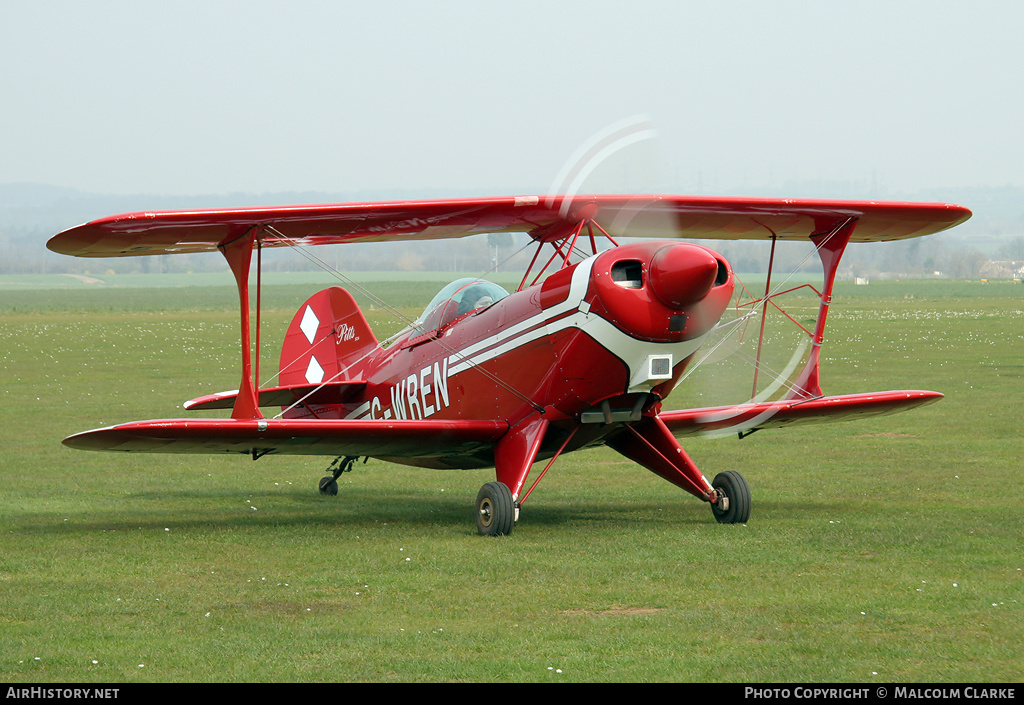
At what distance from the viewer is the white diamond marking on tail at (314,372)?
554 inches

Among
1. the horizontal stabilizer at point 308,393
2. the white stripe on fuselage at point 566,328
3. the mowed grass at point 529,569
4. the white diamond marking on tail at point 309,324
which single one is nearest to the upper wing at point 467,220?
the white stripe on fuselage at point 566,328

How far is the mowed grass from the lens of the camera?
6.03 m

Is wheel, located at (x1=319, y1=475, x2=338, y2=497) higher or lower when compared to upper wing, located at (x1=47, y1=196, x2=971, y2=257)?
lower

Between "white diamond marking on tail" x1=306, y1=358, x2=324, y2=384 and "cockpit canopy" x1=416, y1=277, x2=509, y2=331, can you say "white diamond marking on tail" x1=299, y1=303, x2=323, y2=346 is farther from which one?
"cockpit canopy" x1=416, y1=277, x2=509, y2=331

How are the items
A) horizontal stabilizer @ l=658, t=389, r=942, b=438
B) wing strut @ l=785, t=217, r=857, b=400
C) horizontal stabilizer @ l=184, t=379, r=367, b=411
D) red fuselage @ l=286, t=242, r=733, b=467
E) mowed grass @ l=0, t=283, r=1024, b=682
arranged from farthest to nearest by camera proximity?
horizontal stabilizer @ l=184, t=379, r=367, b=411, wing strut @ l=785, t=217, r=857, b=400, horizontal stabilizer @ l=658, t=389, r=942, b=438, red fuselage @ l=286, t=242, r=733, b=467, mowed grass @ l=0, t=283, r=1024, b=682

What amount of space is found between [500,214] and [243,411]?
2792 mm

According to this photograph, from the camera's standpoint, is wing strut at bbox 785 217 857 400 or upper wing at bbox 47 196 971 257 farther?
wing strut at bbox 785 217 857 400

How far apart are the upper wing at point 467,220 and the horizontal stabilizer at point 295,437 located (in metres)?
1.61

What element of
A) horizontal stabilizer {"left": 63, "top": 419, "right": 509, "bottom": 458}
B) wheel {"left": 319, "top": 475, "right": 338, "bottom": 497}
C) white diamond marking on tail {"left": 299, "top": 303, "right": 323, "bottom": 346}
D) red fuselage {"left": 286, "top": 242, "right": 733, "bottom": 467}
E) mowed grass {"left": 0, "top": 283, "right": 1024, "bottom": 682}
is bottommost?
wheel {"left": 319, "top": 475, "right": 338, "bottom": 497}

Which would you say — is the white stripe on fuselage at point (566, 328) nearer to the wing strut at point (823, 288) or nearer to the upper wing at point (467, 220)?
the upper wing at point (467, 220)

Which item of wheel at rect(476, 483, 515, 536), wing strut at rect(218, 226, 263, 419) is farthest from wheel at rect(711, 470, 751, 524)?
wing strut at rect(218, 226, 263, 419)

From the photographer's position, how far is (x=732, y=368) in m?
10.3
